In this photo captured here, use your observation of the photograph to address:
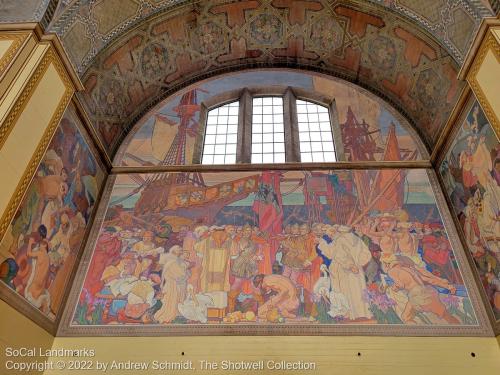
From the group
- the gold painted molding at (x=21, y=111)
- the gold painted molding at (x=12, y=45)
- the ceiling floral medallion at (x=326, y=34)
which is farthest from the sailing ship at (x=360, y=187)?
the gold painted molding at (x=12, y=45)

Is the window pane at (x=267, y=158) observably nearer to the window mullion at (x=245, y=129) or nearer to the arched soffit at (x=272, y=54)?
the window mullion at (x=245, y=129)

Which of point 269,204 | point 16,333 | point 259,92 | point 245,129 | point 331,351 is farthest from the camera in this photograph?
point 259,92

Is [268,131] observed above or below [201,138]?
above

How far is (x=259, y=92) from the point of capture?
1075 centimetres

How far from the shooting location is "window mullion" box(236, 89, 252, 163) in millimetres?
9141

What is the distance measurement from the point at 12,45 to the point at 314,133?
671 centimetres

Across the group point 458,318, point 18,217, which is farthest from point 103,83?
point 458,318

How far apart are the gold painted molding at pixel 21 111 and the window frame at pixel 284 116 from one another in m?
3.31

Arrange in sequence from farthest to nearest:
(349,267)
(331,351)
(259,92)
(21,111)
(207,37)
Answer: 1. (259,92)
2. (207,37)
3. (349,267)
4. (331,351)
5. (21,111)

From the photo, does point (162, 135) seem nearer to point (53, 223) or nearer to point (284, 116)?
point (284, 116)

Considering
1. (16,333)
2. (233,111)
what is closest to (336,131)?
(233,111)

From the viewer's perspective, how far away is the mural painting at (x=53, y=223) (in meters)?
5.63

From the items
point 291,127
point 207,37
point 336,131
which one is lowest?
point 336,131

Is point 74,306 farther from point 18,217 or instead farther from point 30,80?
point 30,80
